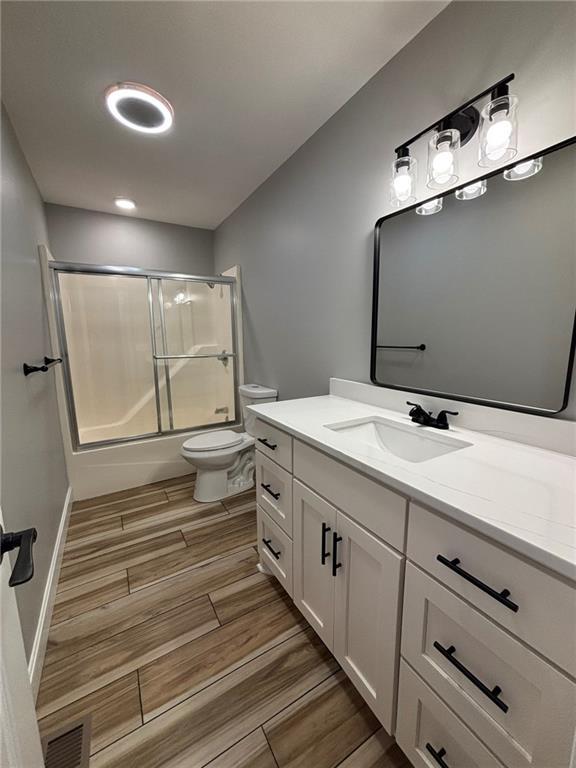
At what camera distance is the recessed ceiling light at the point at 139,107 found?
137cm

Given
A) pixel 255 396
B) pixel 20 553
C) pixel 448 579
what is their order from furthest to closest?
pixel 255 396 → pixel 448 579 → pixel 20 553

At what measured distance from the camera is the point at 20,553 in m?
0.53

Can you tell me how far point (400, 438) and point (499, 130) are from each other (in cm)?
105

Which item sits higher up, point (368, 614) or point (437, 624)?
point (437, 624)

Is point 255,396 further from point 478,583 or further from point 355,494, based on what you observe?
point 478,583

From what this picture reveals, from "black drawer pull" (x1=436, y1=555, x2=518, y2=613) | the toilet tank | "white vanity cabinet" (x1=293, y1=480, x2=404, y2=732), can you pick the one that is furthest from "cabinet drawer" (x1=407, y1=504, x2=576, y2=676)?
the toilet tank

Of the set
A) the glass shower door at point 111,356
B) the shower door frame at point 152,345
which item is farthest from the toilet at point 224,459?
the glass shower door at point 111,356

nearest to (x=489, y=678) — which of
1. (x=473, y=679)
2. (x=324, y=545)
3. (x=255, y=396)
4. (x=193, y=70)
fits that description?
(x=473, y=679)

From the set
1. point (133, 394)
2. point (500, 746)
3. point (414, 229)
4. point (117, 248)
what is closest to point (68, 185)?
point (117, 248)

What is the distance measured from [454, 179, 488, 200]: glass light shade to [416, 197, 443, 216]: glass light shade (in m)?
0.07

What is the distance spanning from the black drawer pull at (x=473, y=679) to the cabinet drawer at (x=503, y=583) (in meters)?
0.16

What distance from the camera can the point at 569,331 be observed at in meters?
0.86

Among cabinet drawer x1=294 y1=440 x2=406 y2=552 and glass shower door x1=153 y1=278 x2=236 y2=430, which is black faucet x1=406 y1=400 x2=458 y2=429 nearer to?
cabinet drawer x1=294 y1=440 x2=406 y2=552

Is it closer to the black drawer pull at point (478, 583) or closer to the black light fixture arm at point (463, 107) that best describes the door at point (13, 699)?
the black drawer pull at point (478, 583)
